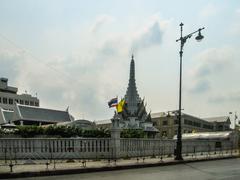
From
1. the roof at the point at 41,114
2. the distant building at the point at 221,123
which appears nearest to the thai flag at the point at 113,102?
the roof at the point at 41,114

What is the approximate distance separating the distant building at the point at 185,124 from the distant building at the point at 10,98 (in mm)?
47770

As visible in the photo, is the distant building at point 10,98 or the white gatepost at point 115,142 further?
the distant building at point 10,98

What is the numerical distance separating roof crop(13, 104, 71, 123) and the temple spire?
2135 centimetres

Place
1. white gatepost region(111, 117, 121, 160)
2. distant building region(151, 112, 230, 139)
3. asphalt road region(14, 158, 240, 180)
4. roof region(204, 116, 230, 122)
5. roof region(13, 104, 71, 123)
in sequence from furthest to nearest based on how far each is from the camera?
roof region(204, 116, 230, 122)
distant building region(151, 112, 230, 139)
roof region(13, 104, 71, 123)
white gatepost region(111, 117, 121, 160)
asphalt road region(14, 158, 240, 180)

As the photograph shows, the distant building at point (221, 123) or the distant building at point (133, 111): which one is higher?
the distant building at point (133, 111)

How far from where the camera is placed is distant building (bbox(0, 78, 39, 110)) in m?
90.1

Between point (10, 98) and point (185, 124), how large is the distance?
6316 cm

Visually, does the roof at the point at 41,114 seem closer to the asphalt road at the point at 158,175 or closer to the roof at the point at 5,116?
the roof at the point at 5,116

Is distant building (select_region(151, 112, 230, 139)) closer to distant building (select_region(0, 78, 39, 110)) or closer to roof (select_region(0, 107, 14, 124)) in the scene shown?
roof (select_region(0, 107, 14, 124))

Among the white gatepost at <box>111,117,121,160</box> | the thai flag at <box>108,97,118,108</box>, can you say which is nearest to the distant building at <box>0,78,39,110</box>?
the thai flag at <box>108,97,118,108</box>

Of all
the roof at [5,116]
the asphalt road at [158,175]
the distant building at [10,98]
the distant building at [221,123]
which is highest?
the distant building at [10,98]

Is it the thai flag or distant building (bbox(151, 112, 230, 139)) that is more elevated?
the thai flag

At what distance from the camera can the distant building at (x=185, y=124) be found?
97.8 m

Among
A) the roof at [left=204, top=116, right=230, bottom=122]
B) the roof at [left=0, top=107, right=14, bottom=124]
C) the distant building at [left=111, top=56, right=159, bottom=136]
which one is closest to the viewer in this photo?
the roof at [left=0, top=107, right=14, bottom=124]
